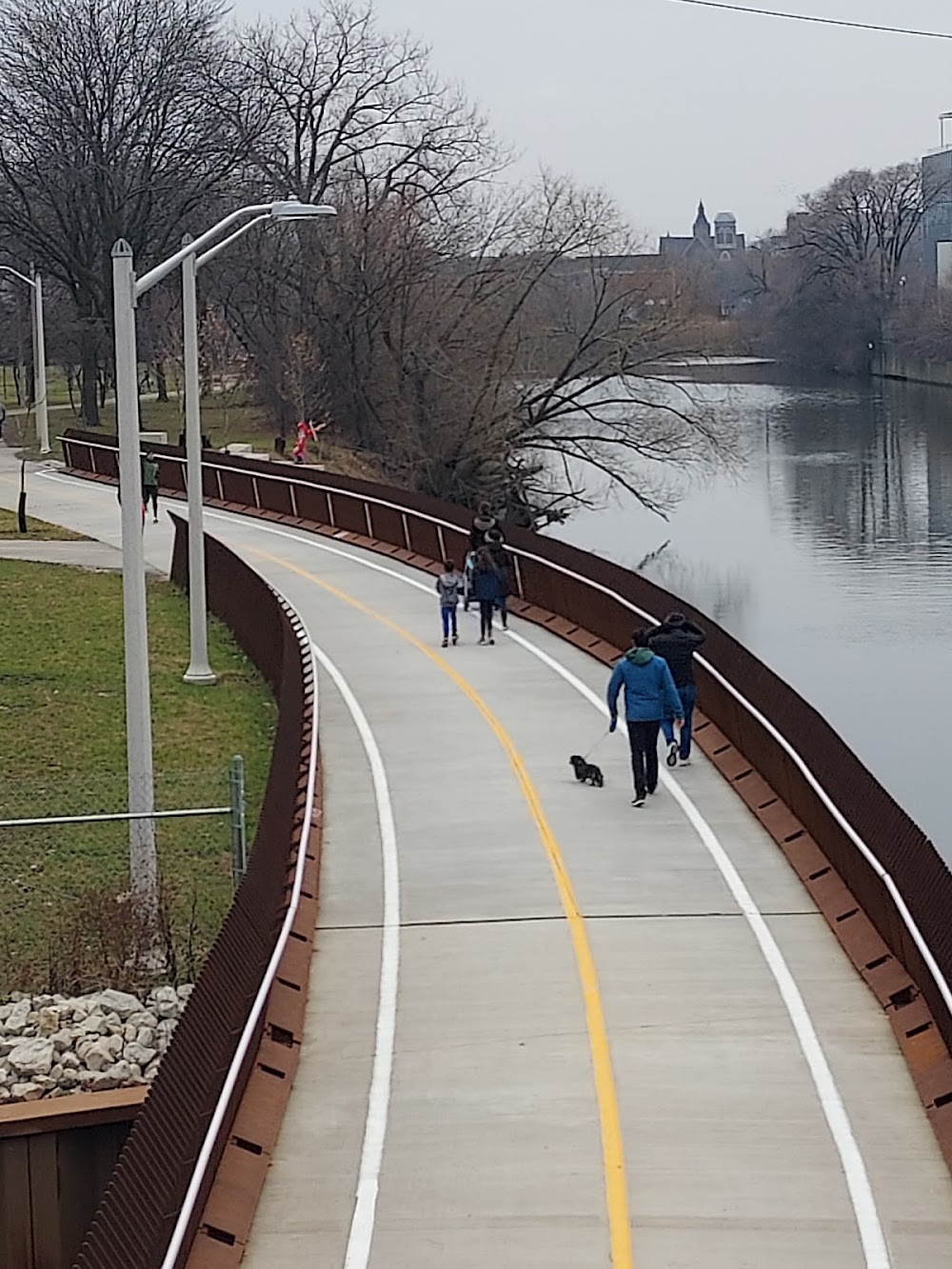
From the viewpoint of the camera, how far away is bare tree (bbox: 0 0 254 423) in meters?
68.4

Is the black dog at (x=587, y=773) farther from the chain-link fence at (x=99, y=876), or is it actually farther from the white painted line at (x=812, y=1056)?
the chain-link fence at (x=99, y=876)

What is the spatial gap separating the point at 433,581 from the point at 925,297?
336 feet

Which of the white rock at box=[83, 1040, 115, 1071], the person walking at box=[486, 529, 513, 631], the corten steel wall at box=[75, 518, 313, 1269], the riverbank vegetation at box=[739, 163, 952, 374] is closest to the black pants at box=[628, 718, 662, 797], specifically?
the corten steel wall at box=[75, 518, 313, 1269]

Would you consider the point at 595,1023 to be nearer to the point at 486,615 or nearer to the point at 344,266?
the point at 486,615

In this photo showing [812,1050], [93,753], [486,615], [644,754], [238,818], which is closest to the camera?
[812,1050]

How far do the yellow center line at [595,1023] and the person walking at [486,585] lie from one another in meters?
3.22

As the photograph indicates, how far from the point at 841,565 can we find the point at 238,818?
3665cm

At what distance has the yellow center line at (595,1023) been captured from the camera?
9969mm

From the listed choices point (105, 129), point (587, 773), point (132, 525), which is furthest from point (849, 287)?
point (132, 525)

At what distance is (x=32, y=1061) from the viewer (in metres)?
12.5

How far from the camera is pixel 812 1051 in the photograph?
1246 centimetres

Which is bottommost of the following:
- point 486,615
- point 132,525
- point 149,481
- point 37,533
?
point 486,615

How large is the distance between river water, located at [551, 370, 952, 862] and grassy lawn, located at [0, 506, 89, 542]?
1499cm

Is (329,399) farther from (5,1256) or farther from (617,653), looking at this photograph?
(5,1256)
